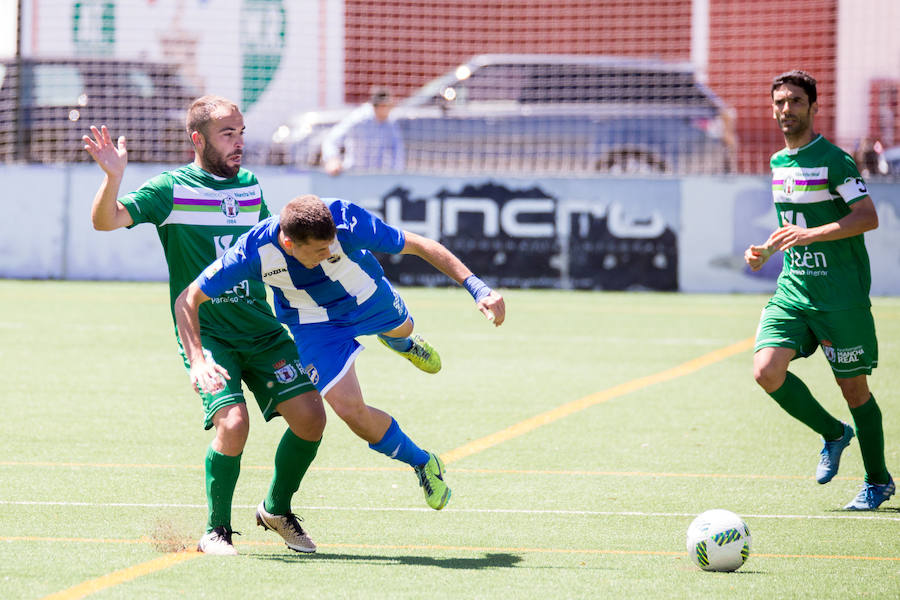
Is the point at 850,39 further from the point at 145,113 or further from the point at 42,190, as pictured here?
the point at 42,190

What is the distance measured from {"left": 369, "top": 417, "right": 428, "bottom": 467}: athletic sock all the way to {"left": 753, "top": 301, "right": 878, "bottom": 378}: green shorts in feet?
5.98

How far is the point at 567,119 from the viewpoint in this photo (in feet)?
61.8

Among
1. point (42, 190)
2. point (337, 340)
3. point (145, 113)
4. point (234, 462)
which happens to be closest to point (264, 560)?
point (234, 462)

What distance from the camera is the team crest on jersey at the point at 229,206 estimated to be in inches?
222

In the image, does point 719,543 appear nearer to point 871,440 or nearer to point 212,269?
point 871,440

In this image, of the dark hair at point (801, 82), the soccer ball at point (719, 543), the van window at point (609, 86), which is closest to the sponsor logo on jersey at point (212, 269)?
the soccer ball at point (719, 543)

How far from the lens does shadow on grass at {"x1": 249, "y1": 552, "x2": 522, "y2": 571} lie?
504cm

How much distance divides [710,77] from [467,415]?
43.8 feet

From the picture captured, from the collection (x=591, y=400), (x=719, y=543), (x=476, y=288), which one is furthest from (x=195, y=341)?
(x=591, y=400)

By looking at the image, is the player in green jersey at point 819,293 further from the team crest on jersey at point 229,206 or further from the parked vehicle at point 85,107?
the parked vehicle at point 85,107

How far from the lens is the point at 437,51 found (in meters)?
21.1

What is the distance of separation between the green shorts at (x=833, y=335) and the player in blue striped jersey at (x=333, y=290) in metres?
1.82

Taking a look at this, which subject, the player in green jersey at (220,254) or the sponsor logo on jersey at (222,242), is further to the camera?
the sponsor logo on jersey at (222,242)

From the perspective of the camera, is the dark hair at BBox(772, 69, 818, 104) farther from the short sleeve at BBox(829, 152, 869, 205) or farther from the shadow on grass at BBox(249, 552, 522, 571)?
the shadow on grass at BBox(249, 552, 522, 571)
